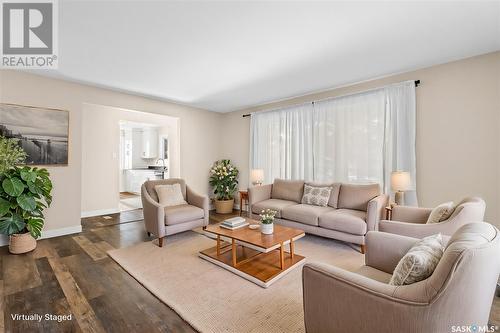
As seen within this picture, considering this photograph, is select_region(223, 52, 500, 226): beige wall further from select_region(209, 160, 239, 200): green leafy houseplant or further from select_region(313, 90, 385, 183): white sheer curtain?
select_region(209, 160, 239, 200): green leafy houseplant

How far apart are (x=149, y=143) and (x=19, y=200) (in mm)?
5536

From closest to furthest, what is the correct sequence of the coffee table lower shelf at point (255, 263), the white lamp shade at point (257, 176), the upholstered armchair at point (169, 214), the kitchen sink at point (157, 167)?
the coffee table lower shelf at point (255, 263) < the upholstered armchair at point (169, 214) < the white lamp shade at point (257, 176) < the kitchen sink at point (157, 167)

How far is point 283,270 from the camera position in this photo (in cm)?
248

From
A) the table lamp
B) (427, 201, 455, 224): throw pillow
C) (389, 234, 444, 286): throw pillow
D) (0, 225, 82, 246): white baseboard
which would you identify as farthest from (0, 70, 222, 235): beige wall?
(427, 201, 455, 224): throw pillow

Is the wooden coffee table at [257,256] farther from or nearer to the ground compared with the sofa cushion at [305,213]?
nearer to the ground

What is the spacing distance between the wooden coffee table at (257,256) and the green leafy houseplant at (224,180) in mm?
2703

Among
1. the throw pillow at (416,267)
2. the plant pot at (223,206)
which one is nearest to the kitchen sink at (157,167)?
the plant pot at (223,206)

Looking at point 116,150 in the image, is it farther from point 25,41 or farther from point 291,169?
point 291,169

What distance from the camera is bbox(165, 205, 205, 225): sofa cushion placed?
3.42 metres

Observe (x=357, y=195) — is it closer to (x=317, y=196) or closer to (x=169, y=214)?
(x=317, y=196)

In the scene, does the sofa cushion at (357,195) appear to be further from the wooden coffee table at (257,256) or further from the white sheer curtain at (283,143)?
the wooden coffee table at (257,256)

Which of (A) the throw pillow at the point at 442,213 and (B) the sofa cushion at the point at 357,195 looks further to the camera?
(B) the sofa cushion at the point at 357,195

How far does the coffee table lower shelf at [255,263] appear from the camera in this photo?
2.38m

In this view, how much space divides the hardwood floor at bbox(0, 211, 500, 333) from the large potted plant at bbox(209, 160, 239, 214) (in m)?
2.57
